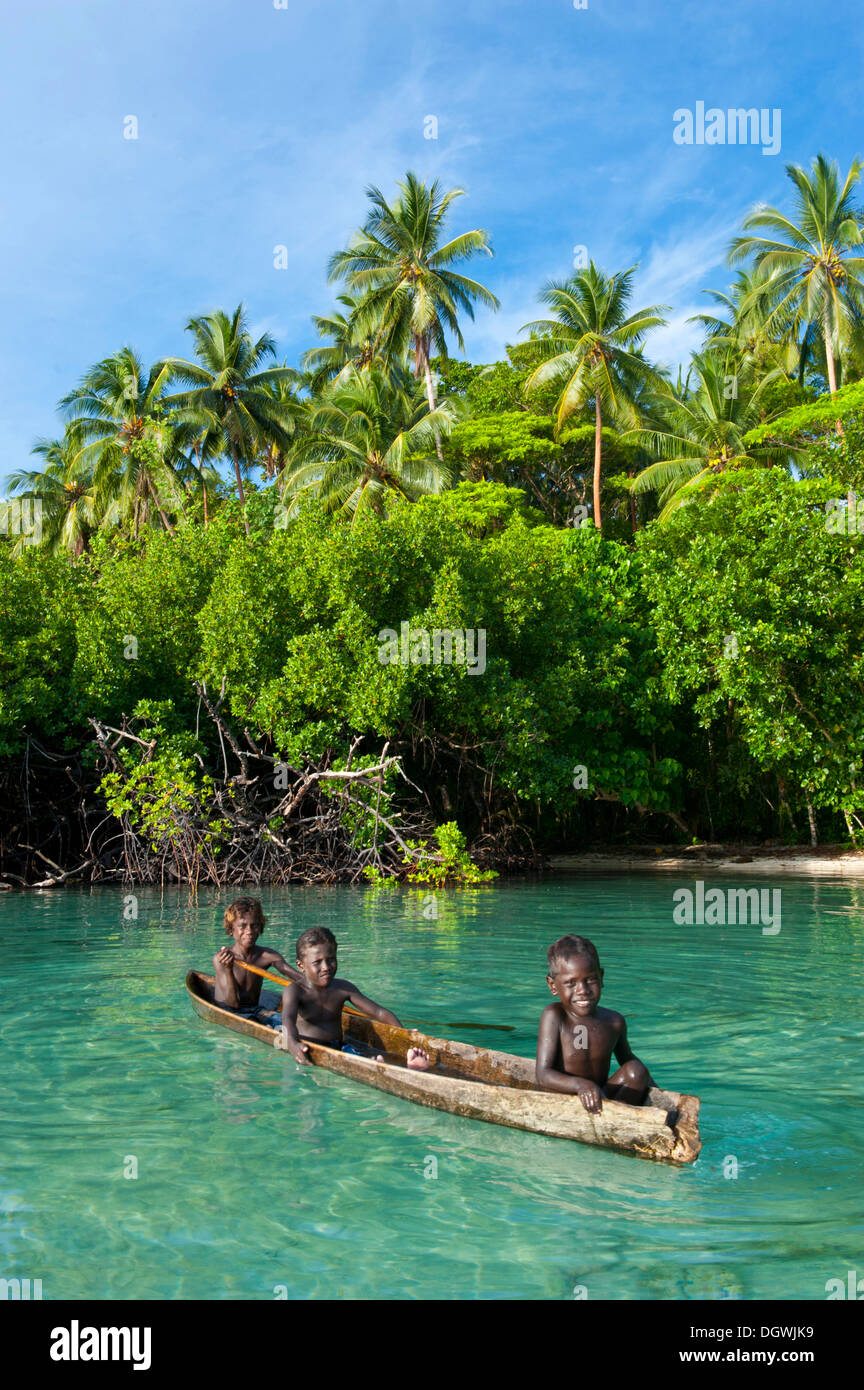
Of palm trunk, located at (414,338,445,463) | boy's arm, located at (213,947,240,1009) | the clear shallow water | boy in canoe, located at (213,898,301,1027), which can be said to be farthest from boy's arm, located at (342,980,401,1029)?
palm trunk, located at (414,338,445,463)

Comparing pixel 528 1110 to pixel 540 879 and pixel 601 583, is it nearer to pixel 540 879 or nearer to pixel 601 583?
pixel 540 879

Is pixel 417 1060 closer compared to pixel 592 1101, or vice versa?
pixel 592 1101

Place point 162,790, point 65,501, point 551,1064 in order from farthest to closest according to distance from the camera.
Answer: point 65,501 < point 162,790 < point 551,1064

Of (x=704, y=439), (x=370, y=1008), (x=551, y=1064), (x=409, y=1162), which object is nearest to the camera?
(x=409, y=1162)

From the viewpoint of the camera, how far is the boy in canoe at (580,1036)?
206 inches

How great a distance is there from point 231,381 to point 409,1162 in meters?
30.1

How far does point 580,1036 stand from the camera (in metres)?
5.31

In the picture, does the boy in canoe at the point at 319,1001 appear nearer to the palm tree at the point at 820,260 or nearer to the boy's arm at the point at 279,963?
the boy's arm at the point at 279,963

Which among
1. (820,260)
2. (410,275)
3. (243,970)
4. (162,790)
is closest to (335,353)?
(410,275)

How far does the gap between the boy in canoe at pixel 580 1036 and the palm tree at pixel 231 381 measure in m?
28.7

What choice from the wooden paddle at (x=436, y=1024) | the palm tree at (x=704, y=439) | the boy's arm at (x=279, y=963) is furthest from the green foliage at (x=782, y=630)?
the boy's arm at (x=279, y=963)

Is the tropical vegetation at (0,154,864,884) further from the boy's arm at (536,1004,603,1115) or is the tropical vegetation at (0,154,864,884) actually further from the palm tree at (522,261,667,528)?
the boy's arm at (536,1004,603,1115)

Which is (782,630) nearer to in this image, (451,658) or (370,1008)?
(451,658)

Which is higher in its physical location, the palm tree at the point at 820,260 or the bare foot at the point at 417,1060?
the palm tree at the point at 820,260
